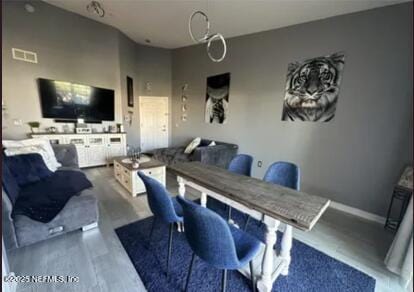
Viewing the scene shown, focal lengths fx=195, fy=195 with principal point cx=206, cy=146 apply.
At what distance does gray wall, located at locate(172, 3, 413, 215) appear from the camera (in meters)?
2.61

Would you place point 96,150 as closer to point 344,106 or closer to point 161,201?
point 161,201

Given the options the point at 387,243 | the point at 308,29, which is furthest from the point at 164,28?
the point at 387,243

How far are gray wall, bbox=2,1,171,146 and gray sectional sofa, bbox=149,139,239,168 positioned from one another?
1.62 meters

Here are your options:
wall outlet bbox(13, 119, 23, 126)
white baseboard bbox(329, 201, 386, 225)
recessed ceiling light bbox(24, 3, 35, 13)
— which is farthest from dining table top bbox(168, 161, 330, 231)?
recessed ceiling light bbox(24, 3, 35, 13)

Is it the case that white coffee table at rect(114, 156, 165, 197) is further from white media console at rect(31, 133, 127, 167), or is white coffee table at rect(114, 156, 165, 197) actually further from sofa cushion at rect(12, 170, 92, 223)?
white media console at rect(31, 133, 127, 167)

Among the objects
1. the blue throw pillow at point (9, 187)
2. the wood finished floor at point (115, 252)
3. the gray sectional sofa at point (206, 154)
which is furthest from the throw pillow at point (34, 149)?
the gray sectional sofa at point (206, 154)

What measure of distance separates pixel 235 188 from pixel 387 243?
6.94 feet

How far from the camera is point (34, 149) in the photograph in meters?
2.70

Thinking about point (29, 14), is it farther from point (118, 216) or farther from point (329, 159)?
point (329, 159)

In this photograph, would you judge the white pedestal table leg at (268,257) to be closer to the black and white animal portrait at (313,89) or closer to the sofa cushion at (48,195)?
the sofa cushion at (48,195)

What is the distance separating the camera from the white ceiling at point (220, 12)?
2.86 metres

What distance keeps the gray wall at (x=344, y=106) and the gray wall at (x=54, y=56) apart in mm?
2811

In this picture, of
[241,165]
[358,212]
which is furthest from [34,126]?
[358,212]

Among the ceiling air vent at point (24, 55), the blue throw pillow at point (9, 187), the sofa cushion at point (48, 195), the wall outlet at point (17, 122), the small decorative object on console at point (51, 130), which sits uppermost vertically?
the ceiling air vent at point (24, 55)
